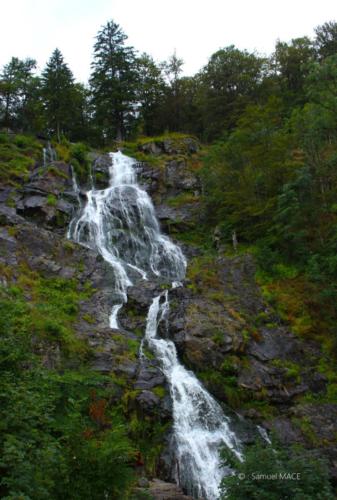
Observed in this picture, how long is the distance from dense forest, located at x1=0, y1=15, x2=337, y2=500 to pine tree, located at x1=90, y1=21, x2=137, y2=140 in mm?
108

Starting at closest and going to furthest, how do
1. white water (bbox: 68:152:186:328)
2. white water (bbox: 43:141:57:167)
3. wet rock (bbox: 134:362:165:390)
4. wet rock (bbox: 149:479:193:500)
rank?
wet rock (bbox: 149:479:193:500), wet rock (bbox: 134:362:165:390), white water (bbox: 68:152:186:328), white water (bbox: 43:141:57:167)

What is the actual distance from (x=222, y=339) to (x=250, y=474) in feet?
28.8

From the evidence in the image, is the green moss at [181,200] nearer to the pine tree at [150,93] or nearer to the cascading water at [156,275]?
the cascading water at [156,275]

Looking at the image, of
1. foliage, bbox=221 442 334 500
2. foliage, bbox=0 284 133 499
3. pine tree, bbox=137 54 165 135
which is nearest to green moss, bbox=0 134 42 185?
pine tree, bbox=137 54 165 135

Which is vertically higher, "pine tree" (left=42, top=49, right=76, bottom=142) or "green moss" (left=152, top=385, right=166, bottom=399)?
"pine tree" (left=42, top=49, right=76, bottom=142)

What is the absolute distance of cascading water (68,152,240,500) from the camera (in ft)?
41.5

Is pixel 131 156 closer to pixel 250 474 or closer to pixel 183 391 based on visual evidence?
pixel 183 391

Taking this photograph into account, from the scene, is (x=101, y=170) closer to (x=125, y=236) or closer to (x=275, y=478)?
(x=125, y=236)

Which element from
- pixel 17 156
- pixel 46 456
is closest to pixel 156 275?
pixel 17 156

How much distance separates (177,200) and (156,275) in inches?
349

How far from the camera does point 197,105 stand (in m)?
40.8

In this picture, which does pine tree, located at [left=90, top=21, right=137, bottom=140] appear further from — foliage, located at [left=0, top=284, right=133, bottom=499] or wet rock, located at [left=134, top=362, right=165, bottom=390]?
foliage, located at [left=0, top=284, right=133, bottom=499]

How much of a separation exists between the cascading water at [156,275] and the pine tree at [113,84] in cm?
698

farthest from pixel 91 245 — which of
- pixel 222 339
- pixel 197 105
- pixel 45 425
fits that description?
pixel 197 105
